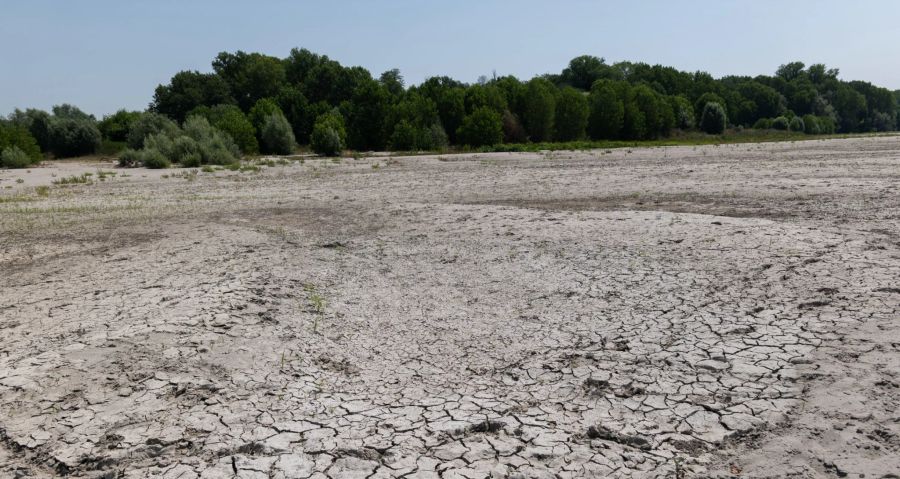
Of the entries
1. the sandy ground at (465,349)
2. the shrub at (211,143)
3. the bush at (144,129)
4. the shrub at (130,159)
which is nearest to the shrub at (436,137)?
the shrub at (211,143)

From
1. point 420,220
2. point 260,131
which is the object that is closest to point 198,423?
point 420,220

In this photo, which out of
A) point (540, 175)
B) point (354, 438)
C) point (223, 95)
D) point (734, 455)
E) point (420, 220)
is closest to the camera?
point (734, 455)

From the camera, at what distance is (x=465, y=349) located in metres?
4.84

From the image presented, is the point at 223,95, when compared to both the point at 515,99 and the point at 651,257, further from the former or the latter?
the point at 651,257

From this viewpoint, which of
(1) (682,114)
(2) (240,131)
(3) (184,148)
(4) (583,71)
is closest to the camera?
(3) (184,148)

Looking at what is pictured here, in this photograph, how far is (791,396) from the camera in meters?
3.70

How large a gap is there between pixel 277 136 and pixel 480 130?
15205 mm

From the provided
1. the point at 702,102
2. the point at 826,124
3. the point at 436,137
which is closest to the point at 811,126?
the point at 826,124

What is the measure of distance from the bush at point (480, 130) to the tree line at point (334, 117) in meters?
0.08

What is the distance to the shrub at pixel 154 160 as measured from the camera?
29.0 metres

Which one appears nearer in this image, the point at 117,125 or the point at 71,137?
the point at 71,137

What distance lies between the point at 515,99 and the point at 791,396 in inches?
2169

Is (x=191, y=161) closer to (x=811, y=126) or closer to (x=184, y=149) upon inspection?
(x=184, y=149)

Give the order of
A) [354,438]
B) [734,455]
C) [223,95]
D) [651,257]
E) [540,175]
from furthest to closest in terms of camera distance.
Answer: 1. [223,95]
2. [540,175]
3. [651,257]
4. [354,438]
5. [734,455]
